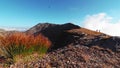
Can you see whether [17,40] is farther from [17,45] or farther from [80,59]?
[80,59]

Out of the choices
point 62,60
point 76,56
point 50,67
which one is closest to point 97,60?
point 76,56

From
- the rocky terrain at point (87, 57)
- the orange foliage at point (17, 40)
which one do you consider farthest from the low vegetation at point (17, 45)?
the rocky terrain at point (87, 57)

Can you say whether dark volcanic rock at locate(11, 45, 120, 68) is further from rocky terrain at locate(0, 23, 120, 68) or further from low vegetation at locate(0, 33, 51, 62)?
low vegetation at locate(0, 33, 51, 62)

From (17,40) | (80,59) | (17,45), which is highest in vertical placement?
(17,40)

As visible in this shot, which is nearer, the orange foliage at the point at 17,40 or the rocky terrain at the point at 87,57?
the rocky terrain at the point at 87,57

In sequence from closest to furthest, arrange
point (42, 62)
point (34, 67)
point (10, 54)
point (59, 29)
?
point (34, 67) < point (42, 62) < point (10, 54) < point (59, 29)

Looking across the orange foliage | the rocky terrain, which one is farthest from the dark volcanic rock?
the orange foliage

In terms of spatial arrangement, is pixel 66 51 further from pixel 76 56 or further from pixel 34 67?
pixel 34 67

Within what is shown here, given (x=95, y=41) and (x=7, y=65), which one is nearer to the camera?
(x=7, y=65)

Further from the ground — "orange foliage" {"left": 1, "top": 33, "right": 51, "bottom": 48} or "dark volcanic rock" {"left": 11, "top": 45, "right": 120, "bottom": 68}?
"orange foliage" {"left": 1, "top": 33, "right": 51, "bottom": 48}

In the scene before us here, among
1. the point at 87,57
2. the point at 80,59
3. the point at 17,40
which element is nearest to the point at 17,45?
the point at 17,40

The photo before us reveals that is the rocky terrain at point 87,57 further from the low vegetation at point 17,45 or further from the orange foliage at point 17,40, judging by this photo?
the orange foliage at point 17,40

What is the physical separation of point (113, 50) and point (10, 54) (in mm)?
4038

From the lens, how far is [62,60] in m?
7.08
